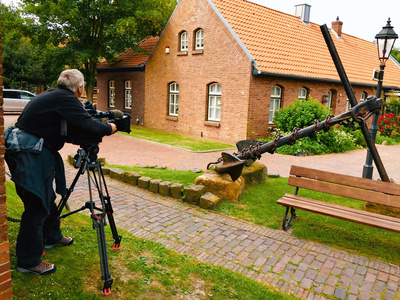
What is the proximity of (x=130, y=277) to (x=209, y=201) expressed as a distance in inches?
106

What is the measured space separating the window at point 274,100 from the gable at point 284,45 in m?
0.95

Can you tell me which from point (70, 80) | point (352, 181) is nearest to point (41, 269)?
point (70, 80)

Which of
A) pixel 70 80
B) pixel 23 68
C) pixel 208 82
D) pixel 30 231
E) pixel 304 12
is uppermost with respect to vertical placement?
pixel 304 12

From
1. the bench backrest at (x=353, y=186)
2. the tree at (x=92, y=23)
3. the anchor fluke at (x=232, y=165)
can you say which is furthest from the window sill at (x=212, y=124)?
the bench backrest at (x=353, y=186)

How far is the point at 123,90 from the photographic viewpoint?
2252 centimetres

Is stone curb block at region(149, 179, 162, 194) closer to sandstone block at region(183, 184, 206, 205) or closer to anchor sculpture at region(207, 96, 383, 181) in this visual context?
sandstone block at region(183, 184, 206, 205)

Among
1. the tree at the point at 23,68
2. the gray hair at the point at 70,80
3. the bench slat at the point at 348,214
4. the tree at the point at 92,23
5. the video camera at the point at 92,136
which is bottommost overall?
the bench slat at the point at 348,214

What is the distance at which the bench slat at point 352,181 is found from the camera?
4.87 m

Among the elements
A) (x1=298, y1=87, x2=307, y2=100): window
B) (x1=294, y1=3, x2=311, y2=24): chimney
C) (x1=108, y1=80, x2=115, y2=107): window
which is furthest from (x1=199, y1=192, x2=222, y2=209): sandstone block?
(x1=294, y1=3, x2=311, y2=24): chimney

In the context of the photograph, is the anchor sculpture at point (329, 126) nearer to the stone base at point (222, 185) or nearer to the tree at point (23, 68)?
the stone base at point (222, 185)

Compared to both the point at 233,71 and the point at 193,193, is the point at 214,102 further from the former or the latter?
the point at 193,193

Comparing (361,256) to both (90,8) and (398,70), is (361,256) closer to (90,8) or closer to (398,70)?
(90,8)

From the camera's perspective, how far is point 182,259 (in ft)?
13.4

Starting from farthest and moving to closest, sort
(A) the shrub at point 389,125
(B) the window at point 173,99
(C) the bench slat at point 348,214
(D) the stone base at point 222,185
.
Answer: (A) the shrub at point 389,125 < (B) the window at point 173,99 < (D) the stone base at point 222,185 < (C) the bench slat at point 348,214
